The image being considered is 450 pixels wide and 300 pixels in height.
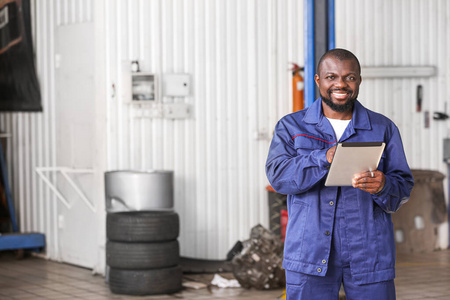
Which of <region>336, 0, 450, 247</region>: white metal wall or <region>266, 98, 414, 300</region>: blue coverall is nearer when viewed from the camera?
<region>266, 98, 414, 300</region>: blue coverall

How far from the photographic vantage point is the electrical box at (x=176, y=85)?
7949 millimetres

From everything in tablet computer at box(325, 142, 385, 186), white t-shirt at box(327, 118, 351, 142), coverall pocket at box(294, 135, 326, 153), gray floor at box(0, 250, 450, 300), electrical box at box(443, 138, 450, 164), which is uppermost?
white t-shirt at box(327, 118, 351, 142)

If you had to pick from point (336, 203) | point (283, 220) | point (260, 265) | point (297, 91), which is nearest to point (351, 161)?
point (336, 203)

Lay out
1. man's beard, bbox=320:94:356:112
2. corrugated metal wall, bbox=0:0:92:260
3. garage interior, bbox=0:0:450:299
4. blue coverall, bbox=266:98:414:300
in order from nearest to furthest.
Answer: blue coverall, bbox=266:98:414:300 < man's beard, bbox=320:94:356:112 < garage interior, bbox=0:0:450:299 < corrugated metal wall, bbox=0:0:92:260

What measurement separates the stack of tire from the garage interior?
51mm

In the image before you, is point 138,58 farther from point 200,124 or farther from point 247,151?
point 247,151

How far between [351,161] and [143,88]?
481 cm

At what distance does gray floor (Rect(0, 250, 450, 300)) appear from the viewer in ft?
22.5

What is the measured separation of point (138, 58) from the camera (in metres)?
7.86

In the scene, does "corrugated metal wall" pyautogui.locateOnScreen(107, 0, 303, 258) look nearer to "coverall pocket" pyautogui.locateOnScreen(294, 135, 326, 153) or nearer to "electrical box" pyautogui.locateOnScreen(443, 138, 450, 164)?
"electrical box" pyautogui.locateOnScreen(443, 138, 450, 164)

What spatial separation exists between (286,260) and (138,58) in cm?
469

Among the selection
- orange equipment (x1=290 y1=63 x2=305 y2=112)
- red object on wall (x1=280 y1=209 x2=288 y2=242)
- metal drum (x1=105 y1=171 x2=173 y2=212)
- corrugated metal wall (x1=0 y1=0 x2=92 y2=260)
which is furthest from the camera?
corrugated metal wall (x1=0 y1=0 x2=92 y2=260)

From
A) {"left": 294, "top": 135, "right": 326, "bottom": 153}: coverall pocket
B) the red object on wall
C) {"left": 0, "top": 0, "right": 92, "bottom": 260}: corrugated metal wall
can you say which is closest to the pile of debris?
the red object on wall

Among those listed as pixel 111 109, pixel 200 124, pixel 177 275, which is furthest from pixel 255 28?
pixel 177 275
